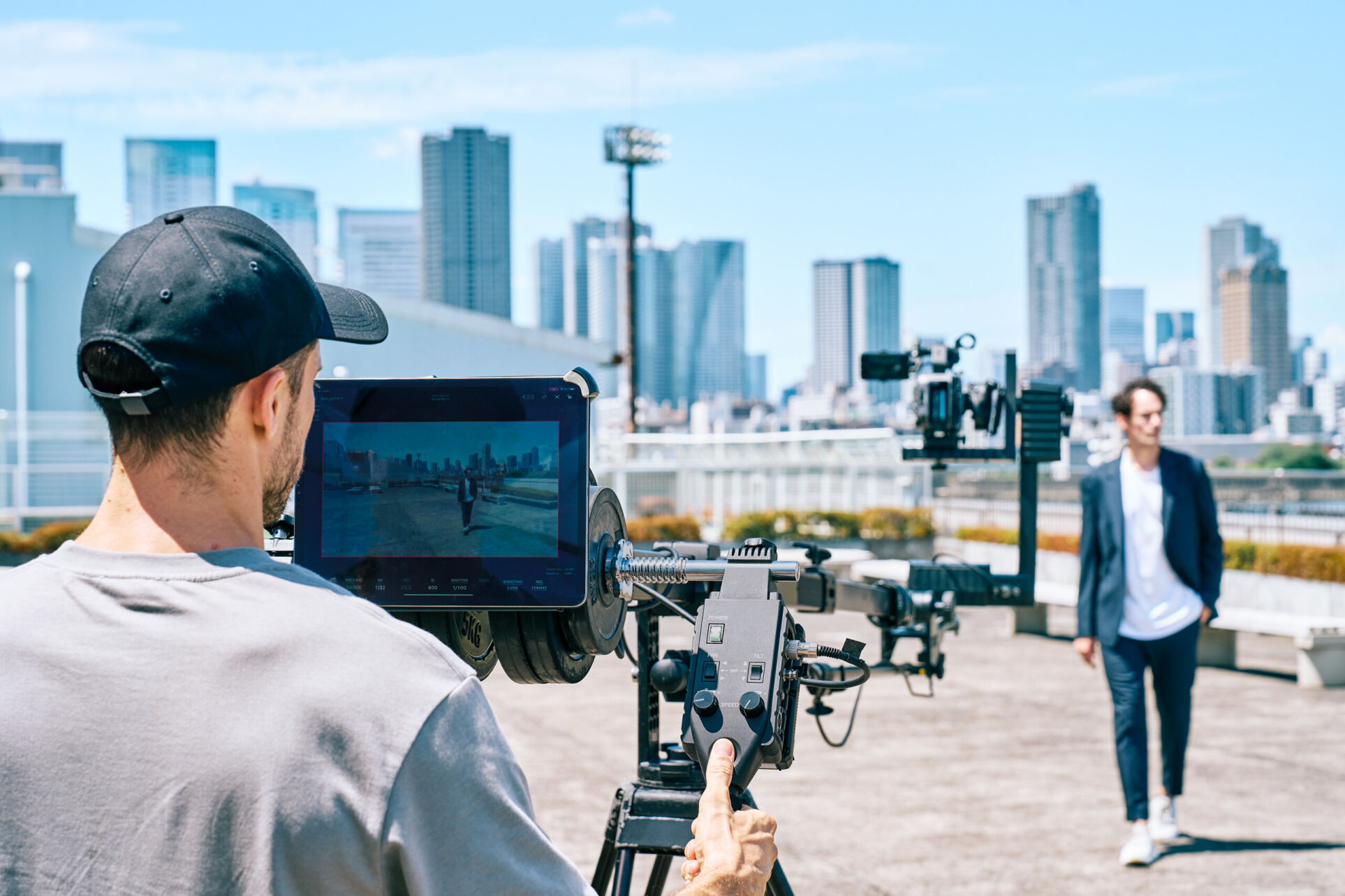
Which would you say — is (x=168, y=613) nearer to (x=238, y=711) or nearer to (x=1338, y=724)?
(x=238, y=711)

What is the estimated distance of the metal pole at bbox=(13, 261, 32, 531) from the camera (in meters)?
24.0

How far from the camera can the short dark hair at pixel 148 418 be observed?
4.51 ft

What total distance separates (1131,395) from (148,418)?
18.4 feet

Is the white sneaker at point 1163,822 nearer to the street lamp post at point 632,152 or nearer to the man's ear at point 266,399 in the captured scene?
the man's ear at point 266,399

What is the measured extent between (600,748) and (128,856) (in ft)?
22.6

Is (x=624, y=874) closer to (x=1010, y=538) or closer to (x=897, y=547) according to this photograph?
(x=1010, y=538)

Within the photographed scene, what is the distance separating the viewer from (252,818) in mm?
1262

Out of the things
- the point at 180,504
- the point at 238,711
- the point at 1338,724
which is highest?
the point at 180,504

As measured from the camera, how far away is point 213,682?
127 centimetres

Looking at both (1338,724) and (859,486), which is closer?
(1338,724)

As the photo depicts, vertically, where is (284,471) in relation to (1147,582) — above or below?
above

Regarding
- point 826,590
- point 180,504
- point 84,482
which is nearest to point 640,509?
point 84,482

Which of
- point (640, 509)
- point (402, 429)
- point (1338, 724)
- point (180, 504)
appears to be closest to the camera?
point (180, 504)

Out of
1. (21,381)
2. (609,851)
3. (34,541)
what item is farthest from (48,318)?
(609,851)
